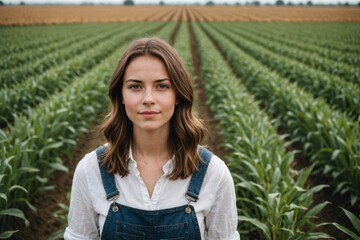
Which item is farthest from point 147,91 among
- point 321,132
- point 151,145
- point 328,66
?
point 328,66

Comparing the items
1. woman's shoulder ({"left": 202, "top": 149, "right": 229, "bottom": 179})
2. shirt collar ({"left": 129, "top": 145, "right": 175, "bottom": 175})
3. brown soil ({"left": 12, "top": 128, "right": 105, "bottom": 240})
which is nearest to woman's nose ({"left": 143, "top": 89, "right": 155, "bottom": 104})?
shirt collar ({"left": 129, "top": 145, "right": 175, "bottom": 175})

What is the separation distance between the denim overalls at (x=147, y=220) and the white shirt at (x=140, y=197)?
0.02 meters

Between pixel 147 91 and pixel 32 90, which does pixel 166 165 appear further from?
pixel 32 90

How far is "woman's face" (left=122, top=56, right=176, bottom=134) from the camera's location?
58.4 inches

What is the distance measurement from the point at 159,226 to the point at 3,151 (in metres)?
2.69

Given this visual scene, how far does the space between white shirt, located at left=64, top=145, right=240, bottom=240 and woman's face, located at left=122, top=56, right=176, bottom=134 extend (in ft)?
0.79

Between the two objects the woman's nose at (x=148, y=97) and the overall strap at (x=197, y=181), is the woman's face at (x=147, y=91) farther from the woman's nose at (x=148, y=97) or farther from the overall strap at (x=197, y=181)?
the overall strap at (x=197, y=181)

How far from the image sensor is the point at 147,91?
1472mm

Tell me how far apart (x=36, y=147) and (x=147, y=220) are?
10.2ft

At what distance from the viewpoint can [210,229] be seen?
1.57 metres

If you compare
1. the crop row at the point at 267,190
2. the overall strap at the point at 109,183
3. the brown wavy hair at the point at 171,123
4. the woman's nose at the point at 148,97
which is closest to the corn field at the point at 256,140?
the crop row at the point at 267,190

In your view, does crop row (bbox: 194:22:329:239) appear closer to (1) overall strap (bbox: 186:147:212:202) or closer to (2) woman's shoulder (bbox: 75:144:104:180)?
(1) overall strap (bbox: 186:147:212:202)

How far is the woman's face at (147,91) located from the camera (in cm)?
148

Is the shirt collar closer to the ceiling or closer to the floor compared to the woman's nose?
closer to the floor
